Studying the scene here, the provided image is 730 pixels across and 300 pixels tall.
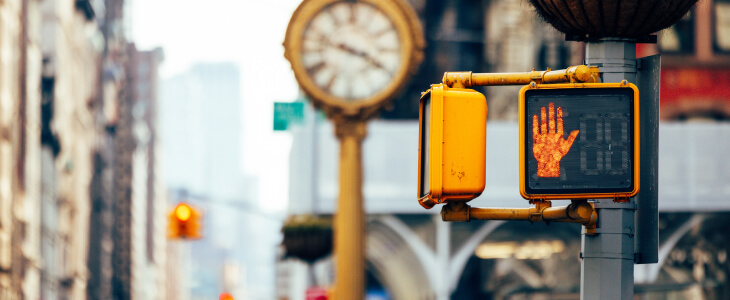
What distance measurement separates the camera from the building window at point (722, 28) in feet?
100

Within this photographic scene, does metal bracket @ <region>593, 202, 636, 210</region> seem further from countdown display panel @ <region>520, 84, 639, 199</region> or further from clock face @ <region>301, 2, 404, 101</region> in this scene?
clock face @ <region>301, 2, 404, 101</region>

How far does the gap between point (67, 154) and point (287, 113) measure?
30.1 m

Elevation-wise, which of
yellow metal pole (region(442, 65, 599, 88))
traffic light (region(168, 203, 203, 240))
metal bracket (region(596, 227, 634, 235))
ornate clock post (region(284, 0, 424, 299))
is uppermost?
ornate clock post (region(284, 0, 424, 299))

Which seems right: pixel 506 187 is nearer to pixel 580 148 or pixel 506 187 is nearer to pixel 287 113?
pixel 287 113

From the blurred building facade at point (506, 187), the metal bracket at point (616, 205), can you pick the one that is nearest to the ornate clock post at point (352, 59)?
the blurred building facade at point (506, 187)

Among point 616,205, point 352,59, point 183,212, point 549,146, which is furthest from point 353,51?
point 549,146

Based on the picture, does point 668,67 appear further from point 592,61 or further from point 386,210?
point 592,61

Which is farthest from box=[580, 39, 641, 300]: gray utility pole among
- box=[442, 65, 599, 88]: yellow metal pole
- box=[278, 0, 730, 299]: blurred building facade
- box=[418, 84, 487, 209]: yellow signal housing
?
box=[278, 0, 730, 299]: blurred building facade

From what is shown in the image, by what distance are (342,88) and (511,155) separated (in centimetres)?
908

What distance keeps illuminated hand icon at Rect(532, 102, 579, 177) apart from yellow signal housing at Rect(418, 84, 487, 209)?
240 millimetres

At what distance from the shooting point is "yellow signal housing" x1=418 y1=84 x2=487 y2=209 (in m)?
4.89

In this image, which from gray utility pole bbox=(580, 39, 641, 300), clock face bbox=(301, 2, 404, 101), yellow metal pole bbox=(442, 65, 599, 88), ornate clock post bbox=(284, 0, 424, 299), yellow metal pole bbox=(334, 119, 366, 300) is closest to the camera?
yellow metal pole bbox=(442, 65, 599, 88)

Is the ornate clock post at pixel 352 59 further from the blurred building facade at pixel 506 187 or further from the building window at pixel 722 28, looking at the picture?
the building window at pixel 722 28

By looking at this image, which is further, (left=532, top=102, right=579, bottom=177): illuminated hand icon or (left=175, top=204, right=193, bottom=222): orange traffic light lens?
(left=175, top=204, right=193, bottom=222): orange traffic light lens
